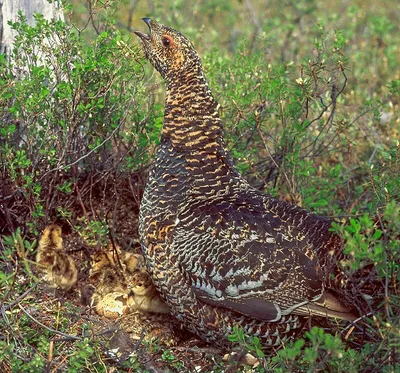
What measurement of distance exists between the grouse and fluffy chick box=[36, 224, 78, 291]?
83cm

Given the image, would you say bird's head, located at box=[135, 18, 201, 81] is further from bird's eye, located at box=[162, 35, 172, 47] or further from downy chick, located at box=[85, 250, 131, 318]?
downy chick, located at box=[85, 250, 131, 318]

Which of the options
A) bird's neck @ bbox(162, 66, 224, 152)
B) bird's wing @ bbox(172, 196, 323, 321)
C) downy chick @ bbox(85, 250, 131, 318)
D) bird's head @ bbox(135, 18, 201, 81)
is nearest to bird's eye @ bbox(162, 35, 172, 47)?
bird's head @ bbox(135, 18, 201, 81)

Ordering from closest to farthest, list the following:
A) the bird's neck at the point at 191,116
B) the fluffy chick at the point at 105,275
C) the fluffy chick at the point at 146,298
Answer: the bird's neck at the point at 191,116 → the fluffy chick at the point at 146,298 → the fluffy chick at the point at 105,275

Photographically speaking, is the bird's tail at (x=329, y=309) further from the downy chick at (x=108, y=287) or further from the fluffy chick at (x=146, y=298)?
the downy chick at (x=108, y=287)

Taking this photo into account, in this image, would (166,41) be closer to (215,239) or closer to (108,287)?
(215,239)

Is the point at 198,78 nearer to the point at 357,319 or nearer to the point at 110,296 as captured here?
the point at 110,296

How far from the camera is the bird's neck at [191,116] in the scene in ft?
17.3

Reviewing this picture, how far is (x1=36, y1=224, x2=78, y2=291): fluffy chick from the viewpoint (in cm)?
547

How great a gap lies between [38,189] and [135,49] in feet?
4.52

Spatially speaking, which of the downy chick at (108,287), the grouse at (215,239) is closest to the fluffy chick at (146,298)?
the downy chick at (108,287)

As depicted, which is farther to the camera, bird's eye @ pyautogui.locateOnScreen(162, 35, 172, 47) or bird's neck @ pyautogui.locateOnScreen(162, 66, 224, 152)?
bird's eye @ pyautogui.locateOnScreen(162, 35, 172, 47)

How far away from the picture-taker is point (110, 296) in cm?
541

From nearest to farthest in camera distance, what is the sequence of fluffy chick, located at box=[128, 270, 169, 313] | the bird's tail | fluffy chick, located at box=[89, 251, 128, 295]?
the bird's tail < fluffy chick, located at box=[128, 270, 169, 313] < fluffy chick, located at box=[89, 251, 128, 295]

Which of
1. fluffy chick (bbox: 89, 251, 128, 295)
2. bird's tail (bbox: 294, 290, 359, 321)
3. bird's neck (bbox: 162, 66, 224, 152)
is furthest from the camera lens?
fluffy chick (bbox: 89, 251, 128, 295)
